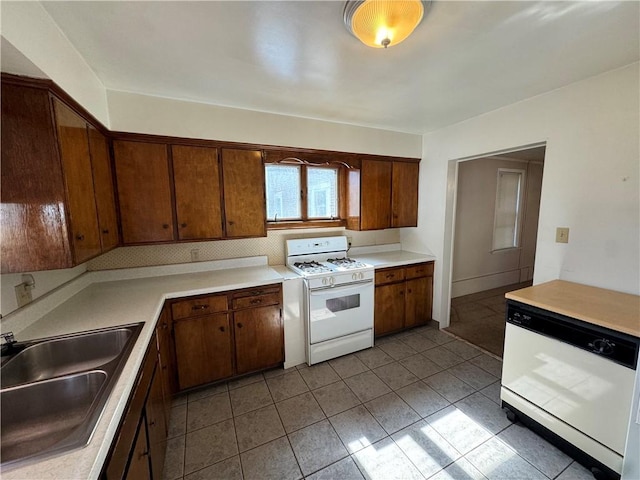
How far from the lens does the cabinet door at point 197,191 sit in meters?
2.28

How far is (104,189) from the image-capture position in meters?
1.89

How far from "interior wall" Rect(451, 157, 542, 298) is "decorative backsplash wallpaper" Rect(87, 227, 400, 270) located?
6.87 feet

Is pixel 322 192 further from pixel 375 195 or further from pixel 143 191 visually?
pixel 143 191

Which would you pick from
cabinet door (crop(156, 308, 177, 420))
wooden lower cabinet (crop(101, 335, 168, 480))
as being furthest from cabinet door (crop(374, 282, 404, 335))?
wooden lower cabinet (crop(101, 335, 168, 480))

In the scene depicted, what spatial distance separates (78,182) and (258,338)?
1744 mm

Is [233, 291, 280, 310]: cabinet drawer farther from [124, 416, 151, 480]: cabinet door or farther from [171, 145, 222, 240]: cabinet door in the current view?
[124, 416, 151, 480]: cabinet door

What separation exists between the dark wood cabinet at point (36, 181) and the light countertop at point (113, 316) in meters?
0.42

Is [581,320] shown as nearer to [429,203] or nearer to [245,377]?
[429,203]

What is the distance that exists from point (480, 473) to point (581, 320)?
3.55 feet

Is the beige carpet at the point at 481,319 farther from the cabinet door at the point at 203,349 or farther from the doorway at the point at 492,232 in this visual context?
the cabinet door at the point at 203,349

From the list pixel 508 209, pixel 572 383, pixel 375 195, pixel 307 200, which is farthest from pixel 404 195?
pixel 508 209

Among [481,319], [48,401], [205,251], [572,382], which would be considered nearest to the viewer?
[48,401]

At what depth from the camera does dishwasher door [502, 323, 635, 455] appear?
4.66 ft

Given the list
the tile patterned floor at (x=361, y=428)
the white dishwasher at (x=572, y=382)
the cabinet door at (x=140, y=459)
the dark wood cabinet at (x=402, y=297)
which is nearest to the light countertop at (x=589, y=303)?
the white dishwasher at (x=572, y=382)
